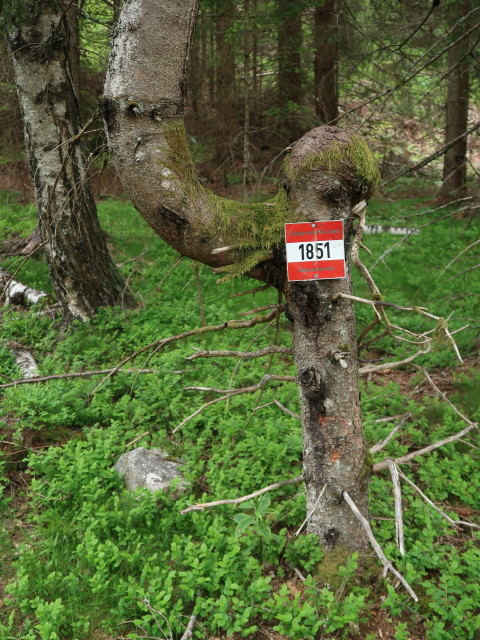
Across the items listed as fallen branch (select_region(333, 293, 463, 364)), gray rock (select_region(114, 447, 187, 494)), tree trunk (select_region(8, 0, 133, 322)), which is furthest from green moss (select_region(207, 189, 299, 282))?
tree trunk (select_region(8, 0, 133, 322))

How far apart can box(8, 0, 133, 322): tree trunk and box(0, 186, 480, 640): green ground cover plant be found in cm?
66

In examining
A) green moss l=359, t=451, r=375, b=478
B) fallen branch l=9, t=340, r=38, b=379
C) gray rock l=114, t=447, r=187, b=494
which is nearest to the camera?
green moss l=359, t=451, r=375, b=478

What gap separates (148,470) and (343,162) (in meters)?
2.49

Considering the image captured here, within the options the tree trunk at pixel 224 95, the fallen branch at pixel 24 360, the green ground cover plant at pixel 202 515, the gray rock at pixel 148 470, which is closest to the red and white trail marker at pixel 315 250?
the green ground cover plant at pixel 202 515

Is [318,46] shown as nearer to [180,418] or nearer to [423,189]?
[423,189]

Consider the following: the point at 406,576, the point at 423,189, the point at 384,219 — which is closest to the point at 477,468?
the point at 406,576

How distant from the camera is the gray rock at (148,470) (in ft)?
11.2

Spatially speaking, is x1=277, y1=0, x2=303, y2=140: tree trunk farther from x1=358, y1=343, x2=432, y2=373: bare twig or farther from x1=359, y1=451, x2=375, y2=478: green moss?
x1=359, y1=451, x2=375, y2=478: green moss

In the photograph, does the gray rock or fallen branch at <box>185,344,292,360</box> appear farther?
the gray rock

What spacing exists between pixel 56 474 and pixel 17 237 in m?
7.56

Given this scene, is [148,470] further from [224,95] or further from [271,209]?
[224,95]

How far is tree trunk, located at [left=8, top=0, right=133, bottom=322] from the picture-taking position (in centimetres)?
543

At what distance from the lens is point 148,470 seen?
138 inches

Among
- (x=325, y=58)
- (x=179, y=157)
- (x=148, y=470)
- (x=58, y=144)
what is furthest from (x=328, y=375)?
(x=325, y=58)
